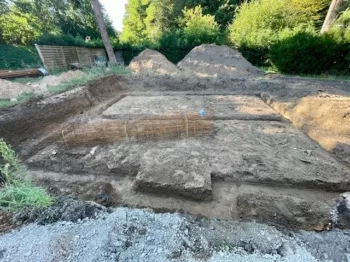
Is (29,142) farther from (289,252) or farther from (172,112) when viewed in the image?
(289,252)

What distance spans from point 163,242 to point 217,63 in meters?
8.98

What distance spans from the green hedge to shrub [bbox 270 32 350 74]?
12.6 m

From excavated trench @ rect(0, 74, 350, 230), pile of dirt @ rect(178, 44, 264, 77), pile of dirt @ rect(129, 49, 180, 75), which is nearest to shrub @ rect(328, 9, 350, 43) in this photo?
pile of dirt @ rect(178, 44, 264, 77)

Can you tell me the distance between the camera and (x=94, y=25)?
57.7 feet

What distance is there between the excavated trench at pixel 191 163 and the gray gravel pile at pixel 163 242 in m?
0.39

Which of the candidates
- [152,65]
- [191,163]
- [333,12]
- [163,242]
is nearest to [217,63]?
[152,65]

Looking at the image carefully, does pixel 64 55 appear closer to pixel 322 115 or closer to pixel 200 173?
pixel 200 173

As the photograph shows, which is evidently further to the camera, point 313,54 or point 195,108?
point 313,54

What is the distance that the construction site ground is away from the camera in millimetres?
1456

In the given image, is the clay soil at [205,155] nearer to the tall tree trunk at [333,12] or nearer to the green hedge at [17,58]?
the tall tree trunk at [333,12]

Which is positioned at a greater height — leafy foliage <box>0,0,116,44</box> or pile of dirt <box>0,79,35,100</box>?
leafy foliage <box>0,0,116,44</box>

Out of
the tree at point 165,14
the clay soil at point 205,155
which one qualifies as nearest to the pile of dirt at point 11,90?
the clay soil at point 205,155

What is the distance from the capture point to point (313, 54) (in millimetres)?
7926

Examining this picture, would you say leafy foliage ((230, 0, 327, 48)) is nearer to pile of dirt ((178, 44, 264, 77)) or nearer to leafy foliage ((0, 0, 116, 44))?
pile of dirt ((178, 44, 264, 77))
